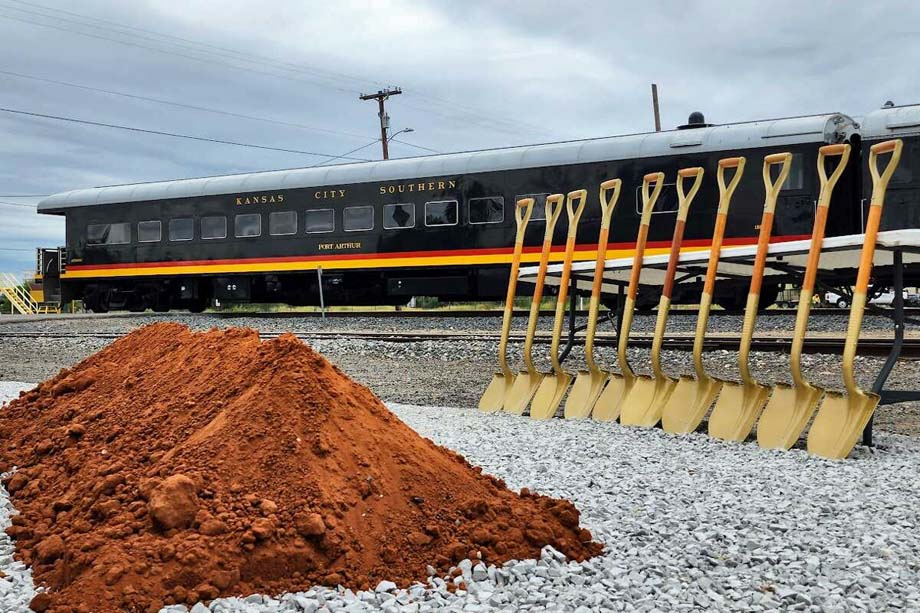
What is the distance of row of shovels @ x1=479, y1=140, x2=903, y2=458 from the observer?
519 centimetres


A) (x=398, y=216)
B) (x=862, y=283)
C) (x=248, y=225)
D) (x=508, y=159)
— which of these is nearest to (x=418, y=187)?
(x=398, y=216)

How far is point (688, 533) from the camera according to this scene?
346 cm

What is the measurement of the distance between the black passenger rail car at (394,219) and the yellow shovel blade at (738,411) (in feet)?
25.0

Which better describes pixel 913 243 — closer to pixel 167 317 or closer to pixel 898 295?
pixel 898 295

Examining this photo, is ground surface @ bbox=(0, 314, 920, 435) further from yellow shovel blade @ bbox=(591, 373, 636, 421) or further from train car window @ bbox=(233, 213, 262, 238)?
train car window @ bbox=(233, 213, 262, 238)

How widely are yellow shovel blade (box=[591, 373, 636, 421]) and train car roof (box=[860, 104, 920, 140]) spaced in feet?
25.2

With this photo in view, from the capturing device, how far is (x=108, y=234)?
64.2 feet

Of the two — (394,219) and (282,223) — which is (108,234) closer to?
(282,223)

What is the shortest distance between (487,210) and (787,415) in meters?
10.1

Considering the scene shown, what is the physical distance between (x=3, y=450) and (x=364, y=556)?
3246 millimetres

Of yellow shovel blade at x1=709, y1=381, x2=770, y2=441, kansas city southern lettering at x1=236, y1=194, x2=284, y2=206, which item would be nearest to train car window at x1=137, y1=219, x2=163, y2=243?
kansas city southern lettering at x1=236, y1=194, x2=284, y2=206

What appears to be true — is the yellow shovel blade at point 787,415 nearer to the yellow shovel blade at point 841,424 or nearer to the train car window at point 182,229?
the yellow shovel blade at point 841,424

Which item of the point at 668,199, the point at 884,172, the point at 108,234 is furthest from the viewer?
the point at 108,234

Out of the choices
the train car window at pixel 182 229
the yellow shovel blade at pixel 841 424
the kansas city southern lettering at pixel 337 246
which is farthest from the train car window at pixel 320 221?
the yellow shovel blade at pixel 841 424
